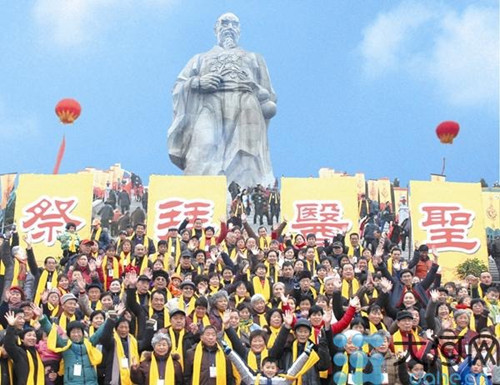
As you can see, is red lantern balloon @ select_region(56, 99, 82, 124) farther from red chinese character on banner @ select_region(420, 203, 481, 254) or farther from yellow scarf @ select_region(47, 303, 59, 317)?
yellow scarf @ select_region(47, 303, 59, 317)

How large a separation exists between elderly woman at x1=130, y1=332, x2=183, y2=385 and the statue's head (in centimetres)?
1937

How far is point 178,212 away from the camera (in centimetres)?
1352

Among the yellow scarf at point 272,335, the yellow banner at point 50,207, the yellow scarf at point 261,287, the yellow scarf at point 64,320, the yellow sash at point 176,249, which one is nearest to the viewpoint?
the yellow scarf at point 272,335

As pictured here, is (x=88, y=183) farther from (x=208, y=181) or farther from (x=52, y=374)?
(x=52, y=374)

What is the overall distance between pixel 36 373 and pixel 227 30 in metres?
20.0

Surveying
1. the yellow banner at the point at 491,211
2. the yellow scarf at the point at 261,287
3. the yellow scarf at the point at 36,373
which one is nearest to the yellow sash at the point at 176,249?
the yellow scarf at the point at 261,287

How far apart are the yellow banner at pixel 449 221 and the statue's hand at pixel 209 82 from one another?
10939 mm

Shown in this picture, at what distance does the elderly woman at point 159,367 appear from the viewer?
5.99 meters

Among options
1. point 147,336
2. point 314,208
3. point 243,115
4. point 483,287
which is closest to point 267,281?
point 147,336

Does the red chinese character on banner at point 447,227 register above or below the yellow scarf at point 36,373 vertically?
above

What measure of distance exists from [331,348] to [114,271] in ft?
13.3

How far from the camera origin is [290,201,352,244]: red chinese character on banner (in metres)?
13.7

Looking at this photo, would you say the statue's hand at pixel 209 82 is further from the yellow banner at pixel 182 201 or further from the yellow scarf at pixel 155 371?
the yellow scarf at pixel 155 371

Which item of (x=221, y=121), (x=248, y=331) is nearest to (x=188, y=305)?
(x=248, y=331)
